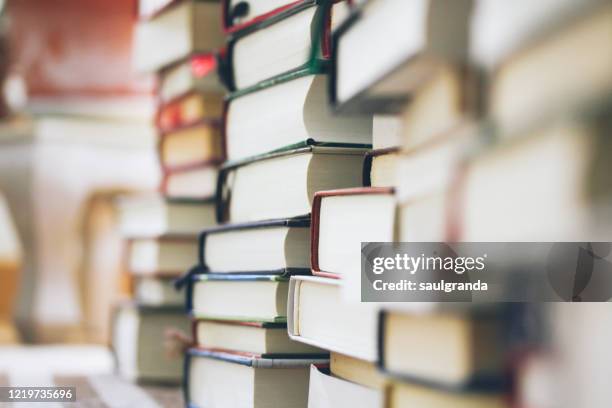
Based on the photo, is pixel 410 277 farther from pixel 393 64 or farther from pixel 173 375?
pixel 173 375

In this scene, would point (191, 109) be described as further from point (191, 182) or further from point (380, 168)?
point (380, 168)

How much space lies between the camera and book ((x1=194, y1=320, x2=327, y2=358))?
808mm

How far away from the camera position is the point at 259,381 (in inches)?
31.8

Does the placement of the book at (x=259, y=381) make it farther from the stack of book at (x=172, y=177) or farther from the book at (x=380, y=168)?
the stack of book at (x=172, y=177)

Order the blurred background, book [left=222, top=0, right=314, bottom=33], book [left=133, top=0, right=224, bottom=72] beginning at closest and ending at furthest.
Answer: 1. book [left=222, top=0, right=314, bottom=33]
2. book [left=133, top=0, right=224, bottom=72]
3. the blurred background

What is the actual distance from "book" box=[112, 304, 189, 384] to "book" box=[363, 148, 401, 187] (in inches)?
23.2

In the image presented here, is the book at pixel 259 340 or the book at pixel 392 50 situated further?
the book at pixel 259 340

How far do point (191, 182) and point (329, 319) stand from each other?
1.94 ft

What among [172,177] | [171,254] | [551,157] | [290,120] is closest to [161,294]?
[171,254]

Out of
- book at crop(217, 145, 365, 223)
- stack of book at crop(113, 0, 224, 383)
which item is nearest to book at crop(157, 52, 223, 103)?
stack of book at crop(113, 0, 224, 383)

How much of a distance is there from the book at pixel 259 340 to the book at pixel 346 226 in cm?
12

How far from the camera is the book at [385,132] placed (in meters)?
0.71

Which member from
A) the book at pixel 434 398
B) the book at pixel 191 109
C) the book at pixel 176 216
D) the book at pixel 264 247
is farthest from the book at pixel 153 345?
the book at pixel 434 398

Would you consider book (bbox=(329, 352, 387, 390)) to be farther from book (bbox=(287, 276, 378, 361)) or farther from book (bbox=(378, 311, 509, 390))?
book (bbox=(378, 311, 509, 390))
